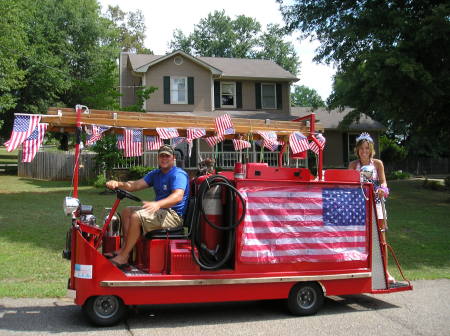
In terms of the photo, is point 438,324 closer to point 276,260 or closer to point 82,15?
point 276,260

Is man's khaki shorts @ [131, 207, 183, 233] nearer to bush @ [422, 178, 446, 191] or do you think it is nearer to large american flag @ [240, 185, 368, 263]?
large american flag @ [240, 185, 368, 263]

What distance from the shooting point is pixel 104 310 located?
16.1 ft

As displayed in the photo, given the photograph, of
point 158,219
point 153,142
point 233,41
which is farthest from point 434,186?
point 233,41

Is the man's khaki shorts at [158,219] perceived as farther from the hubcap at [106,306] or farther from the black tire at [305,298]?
the black tire at [305,298]

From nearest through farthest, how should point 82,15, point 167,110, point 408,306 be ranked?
point 408,306 → point 167,110 → point 82,15

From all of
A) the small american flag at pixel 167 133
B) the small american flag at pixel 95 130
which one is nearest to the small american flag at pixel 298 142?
the small american flag at pixel 167 133

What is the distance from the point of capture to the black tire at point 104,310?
4.85m

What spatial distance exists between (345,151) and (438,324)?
2515 cm

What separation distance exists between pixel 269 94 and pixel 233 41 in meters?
29.4

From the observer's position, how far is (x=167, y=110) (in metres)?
25.0

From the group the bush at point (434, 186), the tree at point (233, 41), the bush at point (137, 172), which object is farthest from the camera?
the tree at point (233, 41)

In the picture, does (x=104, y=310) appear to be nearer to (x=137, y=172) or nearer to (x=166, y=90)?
(x=137, y=172)

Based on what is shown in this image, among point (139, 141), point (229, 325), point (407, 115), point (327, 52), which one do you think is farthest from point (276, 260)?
point (327, 52)

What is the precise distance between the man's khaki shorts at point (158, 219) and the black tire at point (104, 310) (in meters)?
0.80
